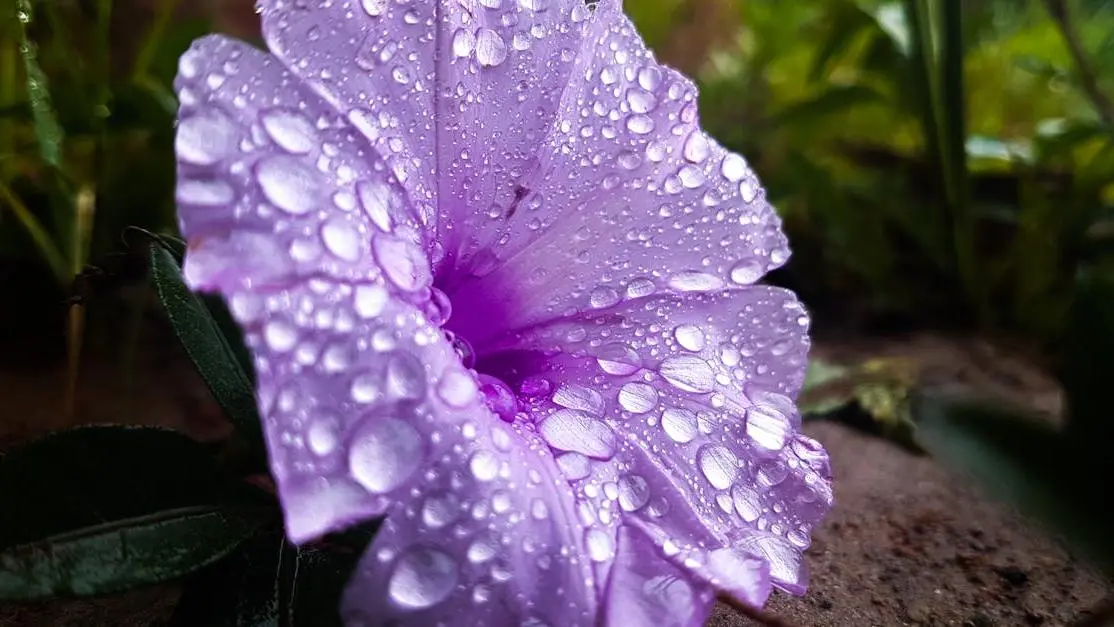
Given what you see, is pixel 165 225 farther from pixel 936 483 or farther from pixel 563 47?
pixel 936 483

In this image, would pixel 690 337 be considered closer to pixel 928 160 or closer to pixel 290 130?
pixel 290 130

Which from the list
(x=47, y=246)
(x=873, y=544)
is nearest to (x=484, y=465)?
(x=873, y=544)

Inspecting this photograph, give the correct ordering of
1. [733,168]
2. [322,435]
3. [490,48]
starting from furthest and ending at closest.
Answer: [733,168] → [490,48] → [322,435]

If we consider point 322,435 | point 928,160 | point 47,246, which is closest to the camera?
point 322,435

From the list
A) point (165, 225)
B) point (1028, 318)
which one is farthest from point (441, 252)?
point (1028, 318)

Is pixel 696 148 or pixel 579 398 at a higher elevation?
pixel 696 148

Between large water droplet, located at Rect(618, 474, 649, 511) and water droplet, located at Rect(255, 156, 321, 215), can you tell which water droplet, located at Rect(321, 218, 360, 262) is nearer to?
water droplet, located at Rect(255, 156, 321, 215)

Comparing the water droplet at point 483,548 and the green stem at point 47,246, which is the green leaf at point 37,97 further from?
the water droplet at point 483,548
